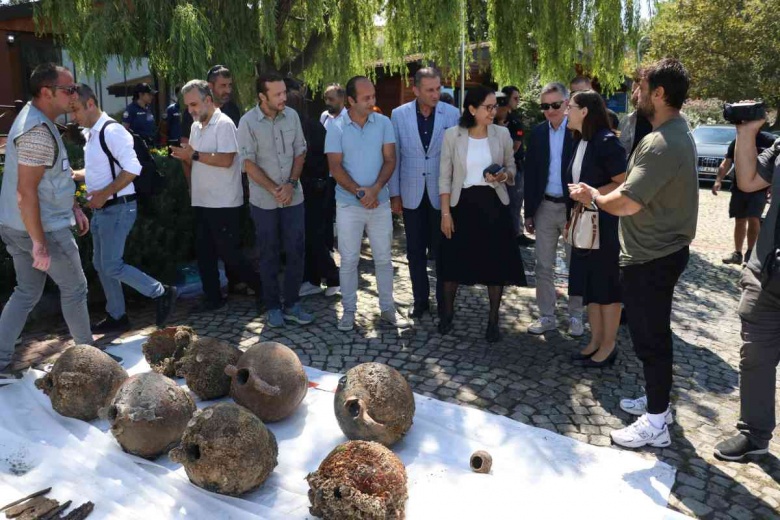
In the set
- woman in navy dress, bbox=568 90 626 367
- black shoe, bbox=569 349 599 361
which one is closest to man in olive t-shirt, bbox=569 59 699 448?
woman in navy dress, bbox=568 90 626 367

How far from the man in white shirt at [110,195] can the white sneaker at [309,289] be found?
1.55m

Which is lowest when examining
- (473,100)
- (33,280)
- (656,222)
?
(33,280)

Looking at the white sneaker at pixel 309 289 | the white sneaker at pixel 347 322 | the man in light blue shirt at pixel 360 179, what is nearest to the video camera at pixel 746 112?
the man in light blue shirt at pixel 360 179

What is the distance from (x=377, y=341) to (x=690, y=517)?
2797 mm

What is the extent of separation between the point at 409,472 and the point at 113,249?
3.18 m

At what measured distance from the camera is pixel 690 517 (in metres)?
2.83

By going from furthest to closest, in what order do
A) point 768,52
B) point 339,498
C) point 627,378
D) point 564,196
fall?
point 768,52
point 564,196
point 627,378
point 339,498

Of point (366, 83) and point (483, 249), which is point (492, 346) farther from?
point (366, 83)

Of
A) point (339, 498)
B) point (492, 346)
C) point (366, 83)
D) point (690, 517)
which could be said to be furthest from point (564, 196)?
point (339, 498)

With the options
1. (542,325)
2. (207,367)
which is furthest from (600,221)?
(207,367)

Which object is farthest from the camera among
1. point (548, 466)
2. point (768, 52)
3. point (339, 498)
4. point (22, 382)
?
point (768, 52)

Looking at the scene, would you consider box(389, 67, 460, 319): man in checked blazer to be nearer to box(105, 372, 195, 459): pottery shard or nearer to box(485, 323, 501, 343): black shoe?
box(485, 323, 501, 343): black shoe

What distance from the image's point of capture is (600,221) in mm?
4418

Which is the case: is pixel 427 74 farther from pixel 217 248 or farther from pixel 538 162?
pixel 217 248
